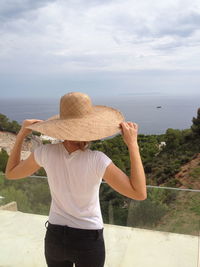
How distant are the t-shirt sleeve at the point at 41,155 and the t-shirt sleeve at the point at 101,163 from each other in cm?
19

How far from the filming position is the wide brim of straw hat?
90 centimetres

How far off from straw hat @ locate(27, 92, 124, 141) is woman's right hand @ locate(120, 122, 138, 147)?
0.04 metres

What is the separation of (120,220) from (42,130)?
4.04 ft

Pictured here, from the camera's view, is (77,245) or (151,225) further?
(151,225)

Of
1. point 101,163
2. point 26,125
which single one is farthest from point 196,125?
point 101,163

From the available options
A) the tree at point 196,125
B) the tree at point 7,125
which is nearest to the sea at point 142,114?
the tree at point 196,125

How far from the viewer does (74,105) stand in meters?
0.96

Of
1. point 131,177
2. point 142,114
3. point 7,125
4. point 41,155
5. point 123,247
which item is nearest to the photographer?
point 131,177

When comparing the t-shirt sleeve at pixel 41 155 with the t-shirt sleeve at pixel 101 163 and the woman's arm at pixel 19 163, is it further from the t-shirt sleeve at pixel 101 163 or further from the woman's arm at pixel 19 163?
the t-shirt sleeve at pixel 101 163

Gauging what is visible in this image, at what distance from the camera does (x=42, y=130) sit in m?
0.95

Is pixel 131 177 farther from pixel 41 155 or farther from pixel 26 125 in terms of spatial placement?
Result: pixel 26 125

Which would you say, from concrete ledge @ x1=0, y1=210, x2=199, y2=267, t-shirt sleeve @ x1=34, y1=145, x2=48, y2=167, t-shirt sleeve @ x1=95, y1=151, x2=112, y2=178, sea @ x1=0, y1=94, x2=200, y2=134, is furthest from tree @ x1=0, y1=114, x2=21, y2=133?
t-shirt sleeve @ x1=95, y1=151, x2=112, y2=178

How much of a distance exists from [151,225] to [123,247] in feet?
0.77

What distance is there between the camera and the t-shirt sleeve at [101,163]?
2.80 ft
